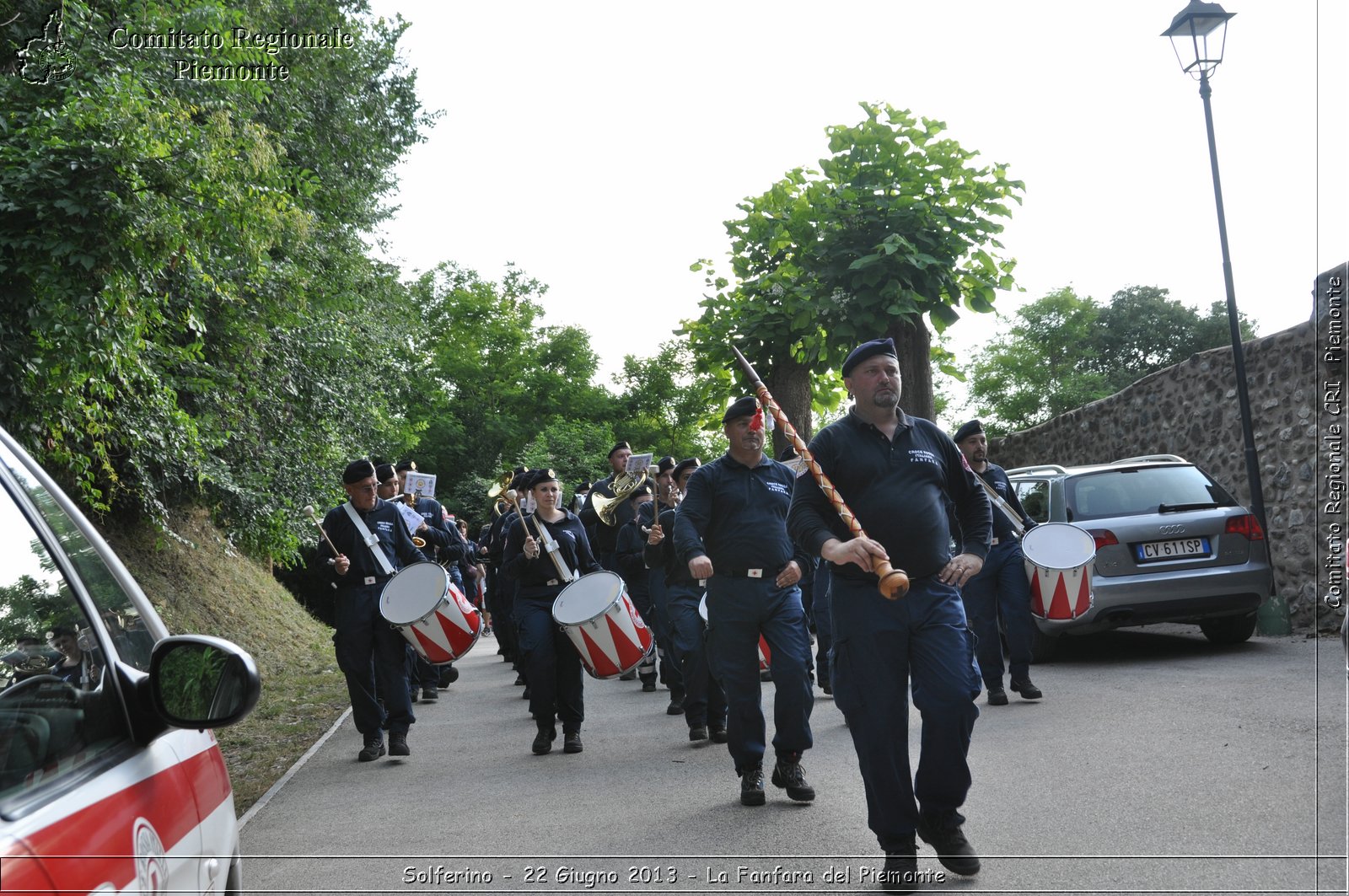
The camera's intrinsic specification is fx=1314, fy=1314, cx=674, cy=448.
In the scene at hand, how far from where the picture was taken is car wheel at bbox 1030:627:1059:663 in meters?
11.1

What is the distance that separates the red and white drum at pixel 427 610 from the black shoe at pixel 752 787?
10.1ft

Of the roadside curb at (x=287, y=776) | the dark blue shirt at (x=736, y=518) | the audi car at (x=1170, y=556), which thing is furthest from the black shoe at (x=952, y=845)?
the audi car at (x=1170, y=556)

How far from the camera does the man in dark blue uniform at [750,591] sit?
6.55 meters

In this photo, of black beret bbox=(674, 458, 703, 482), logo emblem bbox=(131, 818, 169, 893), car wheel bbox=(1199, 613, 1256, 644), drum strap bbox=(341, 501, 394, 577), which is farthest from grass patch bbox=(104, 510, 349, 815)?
logo emblem bbox=(131, 818, 169, 893)

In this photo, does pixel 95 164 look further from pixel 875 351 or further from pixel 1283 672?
pixel 1283 672

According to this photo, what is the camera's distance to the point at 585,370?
6762 centimetres

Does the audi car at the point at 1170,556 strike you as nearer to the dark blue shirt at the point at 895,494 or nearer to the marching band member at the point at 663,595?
the marching band member at the point at 663,595

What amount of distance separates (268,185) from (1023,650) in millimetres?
8312

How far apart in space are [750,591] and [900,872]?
2.47 metres

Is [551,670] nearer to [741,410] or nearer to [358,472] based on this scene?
[358,472]

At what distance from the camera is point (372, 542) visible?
30.4 feet

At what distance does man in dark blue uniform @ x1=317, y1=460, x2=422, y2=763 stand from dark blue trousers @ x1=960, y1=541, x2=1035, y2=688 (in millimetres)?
Answer: 4024

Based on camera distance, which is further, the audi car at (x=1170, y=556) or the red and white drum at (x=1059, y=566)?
the audi car at (x=1170, y=556)

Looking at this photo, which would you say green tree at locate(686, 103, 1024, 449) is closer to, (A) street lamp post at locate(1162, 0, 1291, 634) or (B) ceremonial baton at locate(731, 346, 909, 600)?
(A) street lamp post at locate(1162, 0, 1291, 634)
